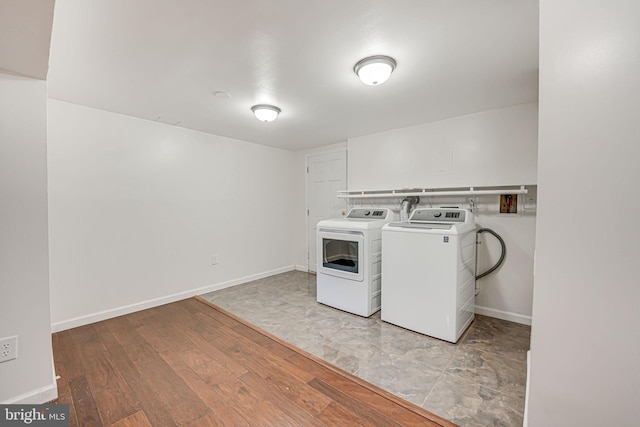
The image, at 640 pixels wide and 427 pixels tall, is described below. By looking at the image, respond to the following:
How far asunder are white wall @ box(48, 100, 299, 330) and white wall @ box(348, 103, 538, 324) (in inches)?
94.9

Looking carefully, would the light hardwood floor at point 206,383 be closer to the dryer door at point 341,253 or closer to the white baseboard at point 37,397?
the white baseboard at point 37,397

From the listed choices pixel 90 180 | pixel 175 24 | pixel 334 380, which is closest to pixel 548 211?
pixel 334 380

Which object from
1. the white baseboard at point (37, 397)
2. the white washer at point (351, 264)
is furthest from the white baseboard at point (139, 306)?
the white washer at point (351, 264)

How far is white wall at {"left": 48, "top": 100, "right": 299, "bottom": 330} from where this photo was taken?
2453mm

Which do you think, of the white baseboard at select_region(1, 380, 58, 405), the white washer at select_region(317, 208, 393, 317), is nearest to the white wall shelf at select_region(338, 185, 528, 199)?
the white washer at select_region(317, 208, 393, 317)

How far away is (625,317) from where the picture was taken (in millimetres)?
801

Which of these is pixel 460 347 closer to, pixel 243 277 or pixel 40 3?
pixel 243 277

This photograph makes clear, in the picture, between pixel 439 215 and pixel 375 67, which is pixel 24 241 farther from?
pixel 439 215

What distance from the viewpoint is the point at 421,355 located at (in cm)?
206

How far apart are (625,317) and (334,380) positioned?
1526 millimetres

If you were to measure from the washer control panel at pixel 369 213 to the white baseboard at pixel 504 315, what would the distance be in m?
1.47

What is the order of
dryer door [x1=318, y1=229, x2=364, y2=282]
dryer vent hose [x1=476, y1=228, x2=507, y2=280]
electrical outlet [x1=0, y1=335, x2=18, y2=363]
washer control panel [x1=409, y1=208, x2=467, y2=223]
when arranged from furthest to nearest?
dryer door [x1=318, y1=229, x2=364, y2=282], dryer vent hose [x1=476, y1=228, x2=507, y2=280], washer control panel [x1=409, y1=208, x2=467, y2=223], electrical outlet [x1=0, y1=335, x2=18, y2=363]

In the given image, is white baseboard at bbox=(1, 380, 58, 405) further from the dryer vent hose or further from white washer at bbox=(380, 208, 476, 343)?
the dryer vent hose

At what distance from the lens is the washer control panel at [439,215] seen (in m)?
2.55
